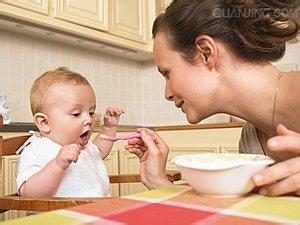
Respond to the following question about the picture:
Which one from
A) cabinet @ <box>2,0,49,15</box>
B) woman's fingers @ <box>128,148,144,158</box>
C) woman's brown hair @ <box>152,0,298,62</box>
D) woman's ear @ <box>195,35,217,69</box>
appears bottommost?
woman's fingers @ <box>128,148,144,158</box>

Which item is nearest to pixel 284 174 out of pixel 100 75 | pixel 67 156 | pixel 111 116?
pixel 67 156

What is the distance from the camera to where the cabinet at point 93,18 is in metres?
1.93

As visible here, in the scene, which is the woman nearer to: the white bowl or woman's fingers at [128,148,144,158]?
woman's fingers at [128,148,144,158]

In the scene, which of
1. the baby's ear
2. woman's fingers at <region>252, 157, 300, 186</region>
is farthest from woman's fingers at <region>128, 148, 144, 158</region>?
woman's fingers at <region>252, 157, 300, 186</region>

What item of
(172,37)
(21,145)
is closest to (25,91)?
(21,145)

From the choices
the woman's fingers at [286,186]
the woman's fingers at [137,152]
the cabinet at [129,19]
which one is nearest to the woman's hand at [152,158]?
the woman's fingers at [137,152]

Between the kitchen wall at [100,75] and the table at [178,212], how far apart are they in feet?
6.07

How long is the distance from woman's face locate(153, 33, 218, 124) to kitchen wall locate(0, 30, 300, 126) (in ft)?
4.66

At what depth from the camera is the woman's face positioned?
97 cm

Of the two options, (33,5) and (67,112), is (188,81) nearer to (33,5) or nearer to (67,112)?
(67,112)

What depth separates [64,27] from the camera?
211 centimetres

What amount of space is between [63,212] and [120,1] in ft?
7.68

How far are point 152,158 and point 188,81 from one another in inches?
9.5

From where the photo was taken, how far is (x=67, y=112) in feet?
3.89
